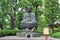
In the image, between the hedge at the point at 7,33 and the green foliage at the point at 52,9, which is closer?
the hedge at the point at 7,33

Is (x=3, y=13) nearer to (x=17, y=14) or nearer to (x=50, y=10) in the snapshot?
(x=17, y=14)

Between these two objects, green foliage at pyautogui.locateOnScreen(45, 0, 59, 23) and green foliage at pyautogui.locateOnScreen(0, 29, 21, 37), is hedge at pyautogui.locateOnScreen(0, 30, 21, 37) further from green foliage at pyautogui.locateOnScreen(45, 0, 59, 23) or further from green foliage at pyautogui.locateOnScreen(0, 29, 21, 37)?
green foliage at pyautogui.locateOnScreen(45, 0, 59, 23)

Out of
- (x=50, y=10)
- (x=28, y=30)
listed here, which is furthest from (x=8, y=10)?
(x=28, y=30)

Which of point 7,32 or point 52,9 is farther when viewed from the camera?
point 52,9

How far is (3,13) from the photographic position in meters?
23.4

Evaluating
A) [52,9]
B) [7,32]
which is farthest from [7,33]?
[52,9]

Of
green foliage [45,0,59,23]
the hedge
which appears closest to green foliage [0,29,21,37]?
the hedge

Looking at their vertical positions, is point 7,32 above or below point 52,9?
below

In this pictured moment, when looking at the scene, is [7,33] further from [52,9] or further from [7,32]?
[52,9]

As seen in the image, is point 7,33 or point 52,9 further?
point 52,9

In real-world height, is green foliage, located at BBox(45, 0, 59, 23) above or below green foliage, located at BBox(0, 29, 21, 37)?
above

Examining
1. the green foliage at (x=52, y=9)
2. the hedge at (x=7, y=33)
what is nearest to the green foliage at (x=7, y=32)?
the hedge at (x=7, y=33)

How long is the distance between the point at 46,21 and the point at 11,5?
4694 mm

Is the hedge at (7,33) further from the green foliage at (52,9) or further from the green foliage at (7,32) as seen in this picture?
the green foliage at (52,9)
